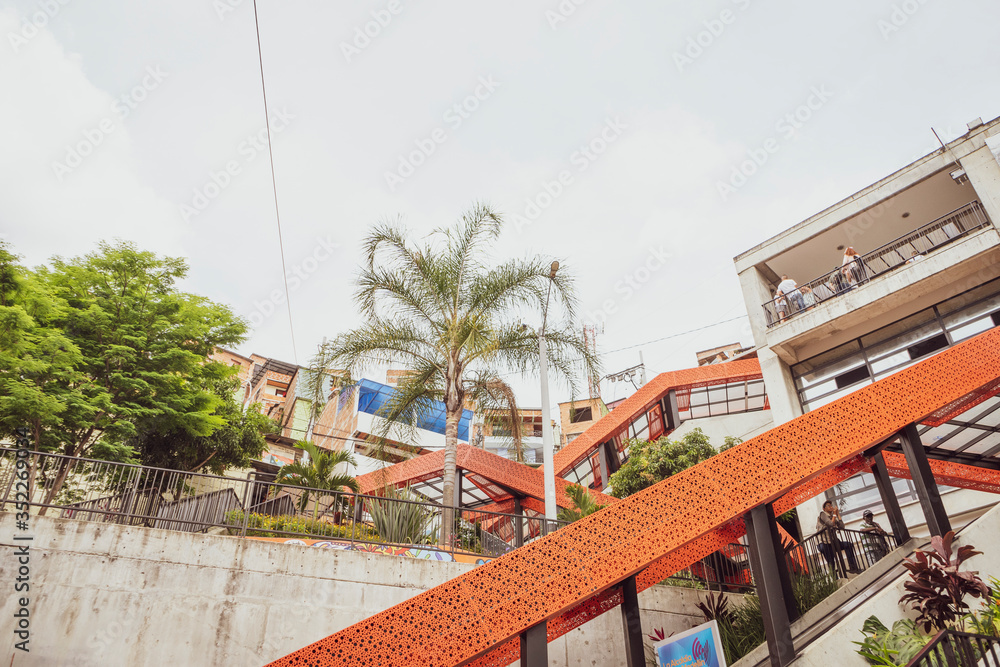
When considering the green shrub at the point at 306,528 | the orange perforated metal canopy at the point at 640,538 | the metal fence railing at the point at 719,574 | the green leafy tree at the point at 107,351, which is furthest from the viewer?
the green leafy tree at the point at 107,351

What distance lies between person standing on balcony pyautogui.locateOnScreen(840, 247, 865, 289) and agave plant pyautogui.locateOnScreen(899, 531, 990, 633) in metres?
10.3

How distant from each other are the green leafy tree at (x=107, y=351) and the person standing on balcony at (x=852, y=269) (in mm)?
15618

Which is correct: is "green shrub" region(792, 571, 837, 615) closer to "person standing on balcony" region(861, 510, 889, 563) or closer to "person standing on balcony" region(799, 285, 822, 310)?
"person standing on balcony" region(861, 510, 889, 563)

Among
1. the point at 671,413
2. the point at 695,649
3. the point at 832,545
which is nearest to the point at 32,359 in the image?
the point at 695,649

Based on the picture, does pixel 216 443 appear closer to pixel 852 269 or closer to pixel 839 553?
pixel 839 553

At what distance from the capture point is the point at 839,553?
9555 mm

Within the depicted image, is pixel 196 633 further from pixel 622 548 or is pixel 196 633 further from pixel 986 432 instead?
pixel 986 432

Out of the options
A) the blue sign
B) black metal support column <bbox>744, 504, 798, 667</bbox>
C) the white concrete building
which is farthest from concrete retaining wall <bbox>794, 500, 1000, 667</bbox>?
the white concrete building

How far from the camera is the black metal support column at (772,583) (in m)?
5.80

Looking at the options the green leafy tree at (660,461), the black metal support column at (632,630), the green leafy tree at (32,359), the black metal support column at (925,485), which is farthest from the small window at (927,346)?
the green leafy tree at (32,359)

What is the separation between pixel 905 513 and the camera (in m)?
12.8

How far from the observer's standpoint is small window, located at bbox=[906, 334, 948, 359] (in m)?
13.6

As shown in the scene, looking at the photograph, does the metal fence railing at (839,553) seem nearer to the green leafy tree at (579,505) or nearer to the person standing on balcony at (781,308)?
the green leafy tree at (579,505)

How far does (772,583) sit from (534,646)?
256 centimetres
